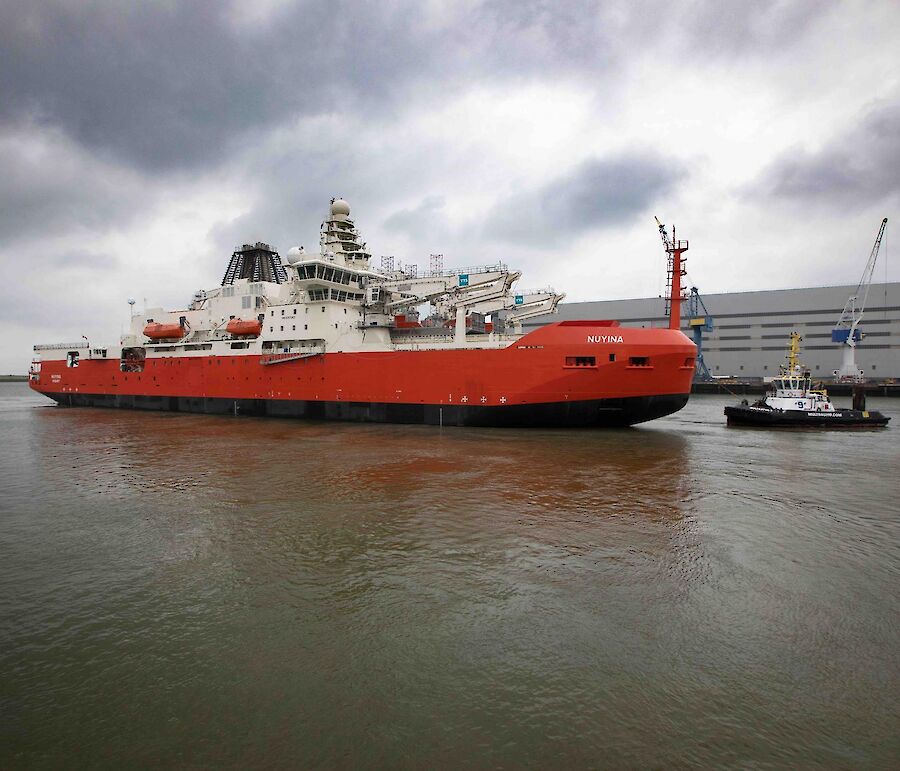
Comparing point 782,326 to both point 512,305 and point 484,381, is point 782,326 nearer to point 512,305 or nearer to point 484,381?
point 512,305

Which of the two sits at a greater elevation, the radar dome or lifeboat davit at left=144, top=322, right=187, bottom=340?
the radar dome

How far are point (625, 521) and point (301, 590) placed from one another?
18.4 ft

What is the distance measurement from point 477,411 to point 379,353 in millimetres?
5522

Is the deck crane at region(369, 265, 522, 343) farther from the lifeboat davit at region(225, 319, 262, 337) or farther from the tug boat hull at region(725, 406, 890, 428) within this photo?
the tug boat hull at region(725, 406, 890, 428)

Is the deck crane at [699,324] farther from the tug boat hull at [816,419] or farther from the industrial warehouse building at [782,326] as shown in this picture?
the tug boat hull at [816,419]

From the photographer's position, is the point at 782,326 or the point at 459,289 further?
the point at 782,326

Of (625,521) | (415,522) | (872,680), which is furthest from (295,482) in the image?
(872,680)

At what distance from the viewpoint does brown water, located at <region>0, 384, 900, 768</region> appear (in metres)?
3.50

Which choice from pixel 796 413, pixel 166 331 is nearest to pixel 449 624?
pixel 796 413

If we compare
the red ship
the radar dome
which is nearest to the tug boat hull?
the red ship

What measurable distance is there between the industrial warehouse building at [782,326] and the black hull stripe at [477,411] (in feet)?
166

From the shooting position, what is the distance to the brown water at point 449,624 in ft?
11.5

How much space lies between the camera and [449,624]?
5.07 metres

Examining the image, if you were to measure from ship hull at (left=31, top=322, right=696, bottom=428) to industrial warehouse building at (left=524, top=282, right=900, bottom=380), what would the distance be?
5097 cm
